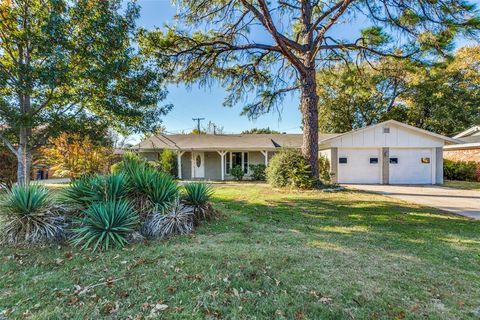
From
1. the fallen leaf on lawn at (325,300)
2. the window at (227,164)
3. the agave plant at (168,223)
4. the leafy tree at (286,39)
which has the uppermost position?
the leafy tree at (286,39)

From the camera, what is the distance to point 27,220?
4.95m

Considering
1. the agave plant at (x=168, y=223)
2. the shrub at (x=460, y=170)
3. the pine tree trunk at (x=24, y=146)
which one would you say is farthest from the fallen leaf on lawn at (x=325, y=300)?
the shrub at (x=460, y=170)

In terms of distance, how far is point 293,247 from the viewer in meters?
4.54

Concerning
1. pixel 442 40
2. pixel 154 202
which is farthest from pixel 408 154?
pixel 154 202

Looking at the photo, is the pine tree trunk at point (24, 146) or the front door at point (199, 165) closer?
the pine tree trunk at point (24, 146)

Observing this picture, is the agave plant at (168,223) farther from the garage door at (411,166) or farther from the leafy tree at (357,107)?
the leafy tree at (357,107)

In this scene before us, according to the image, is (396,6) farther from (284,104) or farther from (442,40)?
(284,104)

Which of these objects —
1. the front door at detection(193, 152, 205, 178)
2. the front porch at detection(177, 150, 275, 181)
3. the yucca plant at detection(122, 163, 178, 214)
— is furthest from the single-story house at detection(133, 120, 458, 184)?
the yucca plant at detection(122, 163, 178, 214)

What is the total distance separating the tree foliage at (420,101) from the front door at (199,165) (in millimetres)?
10239

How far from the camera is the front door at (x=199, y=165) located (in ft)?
64.8

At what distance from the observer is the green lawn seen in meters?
2.74

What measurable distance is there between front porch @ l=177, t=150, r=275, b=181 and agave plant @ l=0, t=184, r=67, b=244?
14.3 m

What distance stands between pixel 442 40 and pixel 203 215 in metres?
10.1

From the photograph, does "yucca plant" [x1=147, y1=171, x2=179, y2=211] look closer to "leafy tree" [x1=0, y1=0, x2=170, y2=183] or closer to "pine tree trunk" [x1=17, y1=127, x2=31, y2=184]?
"leafy tree" [x1=0, y1=0, x2=170, y2=183]
